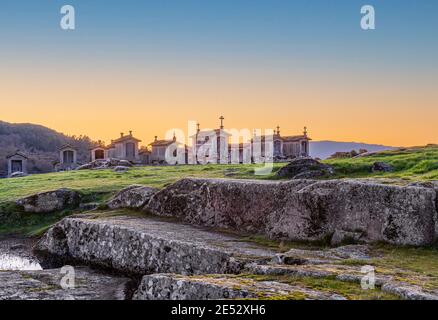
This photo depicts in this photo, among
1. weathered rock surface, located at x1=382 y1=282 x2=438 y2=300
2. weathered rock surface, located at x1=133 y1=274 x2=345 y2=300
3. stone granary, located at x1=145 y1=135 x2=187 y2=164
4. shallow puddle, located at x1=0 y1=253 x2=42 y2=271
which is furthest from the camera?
stone granary, located at x1=145 y1=135 x2=187 y2=164

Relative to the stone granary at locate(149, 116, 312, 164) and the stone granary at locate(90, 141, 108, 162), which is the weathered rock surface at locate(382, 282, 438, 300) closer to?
the stone granary at locate(149, 116, 312, 164)

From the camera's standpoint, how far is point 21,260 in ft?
46.0

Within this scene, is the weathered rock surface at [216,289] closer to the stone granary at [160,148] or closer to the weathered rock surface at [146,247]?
the weathered rock surface at [146,247]

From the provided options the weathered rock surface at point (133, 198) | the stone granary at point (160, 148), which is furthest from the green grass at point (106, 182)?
the stone granary at point (160, 148)

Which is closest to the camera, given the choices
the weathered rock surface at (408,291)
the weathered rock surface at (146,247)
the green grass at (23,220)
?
the weathered rock surface at (408,291)

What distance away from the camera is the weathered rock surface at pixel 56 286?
857 centimetres

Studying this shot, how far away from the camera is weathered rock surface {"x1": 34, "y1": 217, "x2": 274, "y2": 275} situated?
32.6 ft

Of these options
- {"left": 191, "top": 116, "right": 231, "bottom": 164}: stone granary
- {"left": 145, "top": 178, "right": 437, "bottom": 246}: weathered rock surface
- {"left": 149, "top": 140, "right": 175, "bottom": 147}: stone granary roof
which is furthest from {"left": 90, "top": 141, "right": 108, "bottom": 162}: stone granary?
{"left": 145, "top": 178, "right": 437, "bottom": 246}: weathered rock surface

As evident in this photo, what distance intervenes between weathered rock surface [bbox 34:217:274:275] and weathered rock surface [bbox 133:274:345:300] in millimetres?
2315

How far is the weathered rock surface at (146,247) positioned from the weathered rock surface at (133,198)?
1602 mm

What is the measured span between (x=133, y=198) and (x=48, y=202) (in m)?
6.77

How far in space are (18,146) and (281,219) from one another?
507ft
